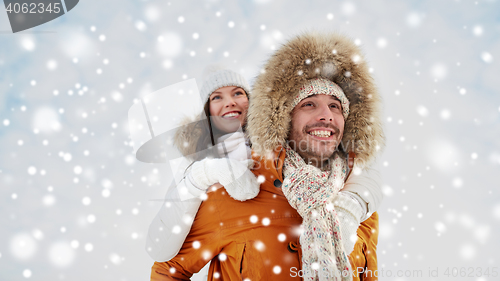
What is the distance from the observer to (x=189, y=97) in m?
2.03

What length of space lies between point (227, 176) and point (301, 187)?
14.8 inches

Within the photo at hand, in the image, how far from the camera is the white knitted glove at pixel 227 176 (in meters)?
1.35

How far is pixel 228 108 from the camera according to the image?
191 centimetres

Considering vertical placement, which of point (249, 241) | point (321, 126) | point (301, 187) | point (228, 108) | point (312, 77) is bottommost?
point (249, 241)

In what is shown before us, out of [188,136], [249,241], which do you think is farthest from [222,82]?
[249,241]

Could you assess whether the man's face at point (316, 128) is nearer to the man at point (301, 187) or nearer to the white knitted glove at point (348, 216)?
the man at point (301, 187)

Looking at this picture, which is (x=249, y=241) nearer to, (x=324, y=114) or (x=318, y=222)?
(x=318, y=222)

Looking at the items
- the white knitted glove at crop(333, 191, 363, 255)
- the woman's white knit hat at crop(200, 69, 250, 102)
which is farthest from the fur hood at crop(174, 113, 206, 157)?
the white knitted glove at crop(333, 191, 363, 255)

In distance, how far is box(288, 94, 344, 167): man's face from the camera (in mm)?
1562

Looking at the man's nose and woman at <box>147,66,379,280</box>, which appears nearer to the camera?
woman at <box>147,66,379,280</box>

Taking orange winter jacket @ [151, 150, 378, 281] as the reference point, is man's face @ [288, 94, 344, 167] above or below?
above

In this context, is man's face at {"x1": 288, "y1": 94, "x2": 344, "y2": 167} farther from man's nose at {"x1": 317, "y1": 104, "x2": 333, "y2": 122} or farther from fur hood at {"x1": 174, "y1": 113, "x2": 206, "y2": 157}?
fur hood at {"x1": 174, "y1": 113, "x2": 206, "y2": 157}

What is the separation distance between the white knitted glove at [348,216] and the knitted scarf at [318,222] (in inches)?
1.7

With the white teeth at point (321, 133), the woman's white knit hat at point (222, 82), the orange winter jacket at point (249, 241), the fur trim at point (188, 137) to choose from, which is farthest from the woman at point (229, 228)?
the woman's white knit hat at point (222, 82)
